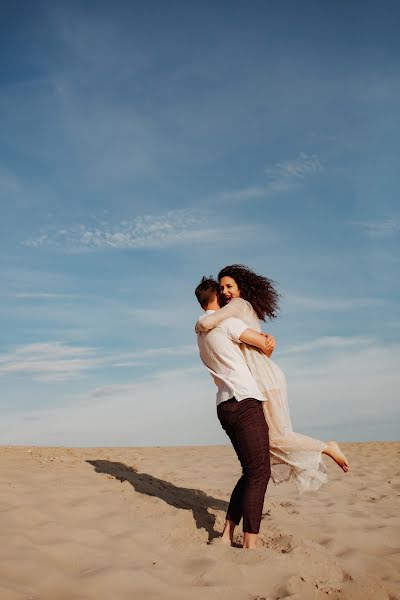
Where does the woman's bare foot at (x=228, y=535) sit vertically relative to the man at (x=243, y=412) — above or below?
below

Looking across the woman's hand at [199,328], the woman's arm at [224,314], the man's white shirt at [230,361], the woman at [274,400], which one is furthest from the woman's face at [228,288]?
the woman's hand at [199,328]

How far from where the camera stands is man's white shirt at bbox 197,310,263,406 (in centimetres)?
434

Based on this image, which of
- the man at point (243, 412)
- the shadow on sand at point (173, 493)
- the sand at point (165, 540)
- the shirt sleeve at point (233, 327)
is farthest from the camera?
the shadow on sand at point (173, 493)

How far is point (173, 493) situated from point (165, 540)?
6.27ft

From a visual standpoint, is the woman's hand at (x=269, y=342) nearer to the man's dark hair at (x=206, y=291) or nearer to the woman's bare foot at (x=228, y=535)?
the man's dark hair at (x=206, y=291)

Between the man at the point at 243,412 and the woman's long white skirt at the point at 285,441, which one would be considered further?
the woman's long white skirt at the point at 285,441

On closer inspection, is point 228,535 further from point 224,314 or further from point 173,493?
point 173,493

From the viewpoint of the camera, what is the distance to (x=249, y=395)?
4.32 metres

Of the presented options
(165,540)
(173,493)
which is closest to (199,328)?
(165,540)

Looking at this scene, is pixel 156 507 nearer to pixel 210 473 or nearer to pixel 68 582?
pixel 68 582

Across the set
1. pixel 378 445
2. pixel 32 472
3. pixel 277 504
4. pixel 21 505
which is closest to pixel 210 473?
pixel 277 504

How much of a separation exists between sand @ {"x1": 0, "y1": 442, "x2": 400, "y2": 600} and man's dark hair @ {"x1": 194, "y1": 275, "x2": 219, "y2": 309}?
2.04 m

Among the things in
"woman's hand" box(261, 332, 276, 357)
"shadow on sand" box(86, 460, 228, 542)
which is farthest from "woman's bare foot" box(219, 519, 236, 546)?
"woman's hand" box(261, 332, 276, 357)

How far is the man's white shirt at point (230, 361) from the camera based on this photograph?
434cm
